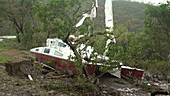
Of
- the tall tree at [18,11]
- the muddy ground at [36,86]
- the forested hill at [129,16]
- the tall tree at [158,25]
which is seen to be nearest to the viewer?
the muddy ground at [36,86]

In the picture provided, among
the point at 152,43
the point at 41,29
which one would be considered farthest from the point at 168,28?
the point at 41,29

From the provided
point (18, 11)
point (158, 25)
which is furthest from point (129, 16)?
point (158, 25)

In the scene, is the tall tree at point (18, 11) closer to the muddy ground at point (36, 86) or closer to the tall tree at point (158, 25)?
the tall tree at point (158, 25)

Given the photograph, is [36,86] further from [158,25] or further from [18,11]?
[18,11]

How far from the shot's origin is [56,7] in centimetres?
800

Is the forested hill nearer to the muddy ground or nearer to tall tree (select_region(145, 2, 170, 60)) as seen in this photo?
tall tree (select_region(145, 2, 170, 60))

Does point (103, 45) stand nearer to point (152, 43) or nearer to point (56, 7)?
point (56, 7)

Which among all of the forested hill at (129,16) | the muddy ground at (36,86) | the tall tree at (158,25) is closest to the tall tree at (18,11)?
the forested hill at (129,16)

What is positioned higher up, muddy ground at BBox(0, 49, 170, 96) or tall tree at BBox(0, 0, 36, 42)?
tall tree at BBox(0, 0, 36, 42)

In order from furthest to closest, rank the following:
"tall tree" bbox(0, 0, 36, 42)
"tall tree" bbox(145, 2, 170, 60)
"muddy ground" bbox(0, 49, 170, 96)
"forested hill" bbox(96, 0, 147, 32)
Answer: "forested hill" bbox(96, 0, 147, 32), "tall tree" bbox(0, 0, 36, 42), "tall tree" bbox(145, 2, 170, 60), "muddy ground" bbox(0, 49, 170, 96)

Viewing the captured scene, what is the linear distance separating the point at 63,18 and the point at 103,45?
2.21m

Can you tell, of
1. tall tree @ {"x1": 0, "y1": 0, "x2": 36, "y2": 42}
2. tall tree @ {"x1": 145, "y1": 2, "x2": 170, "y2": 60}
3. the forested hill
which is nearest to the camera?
tall tree @ {"x1": 145, "y1": 2, "x2": 170, "y2": 60}

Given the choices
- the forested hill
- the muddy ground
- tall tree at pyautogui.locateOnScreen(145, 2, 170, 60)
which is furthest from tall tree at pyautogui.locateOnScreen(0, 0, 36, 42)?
the muddy ground

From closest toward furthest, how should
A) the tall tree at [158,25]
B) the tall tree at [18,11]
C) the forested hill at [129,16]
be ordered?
the tall tree at [158,25]
the tall tree at [18,11]
the forested hill at [129,16]
